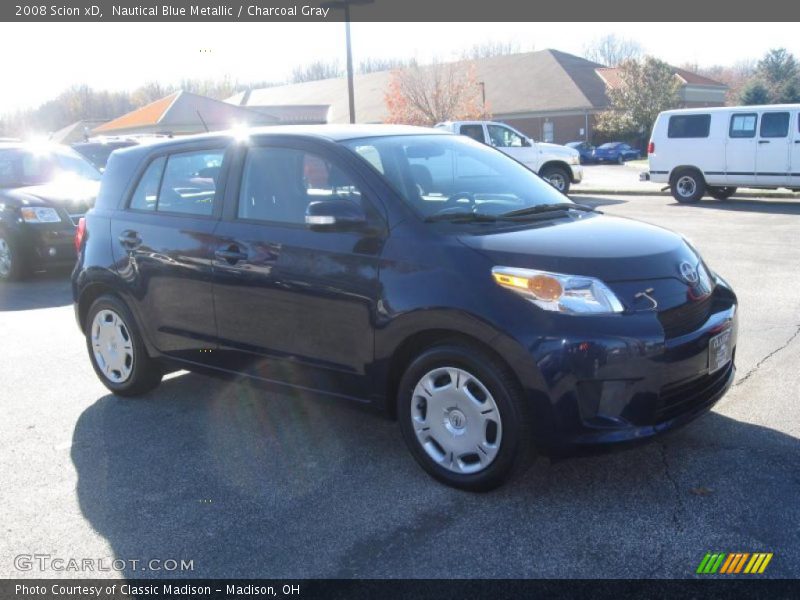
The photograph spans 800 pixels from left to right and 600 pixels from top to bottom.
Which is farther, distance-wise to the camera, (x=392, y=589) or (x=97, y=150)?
(x=97, y=150)

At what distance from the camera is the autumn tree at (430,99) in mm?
40062

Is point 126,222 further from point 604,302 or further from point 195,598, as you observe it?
point 604,302

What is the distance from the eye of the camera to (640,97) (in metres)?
47.3

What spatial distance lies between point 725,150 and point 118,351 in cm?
1507

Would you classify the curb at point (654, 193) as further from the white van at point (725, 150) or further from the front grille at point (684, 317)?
the front grille at point (684, 317)

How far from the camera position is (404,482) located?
4.00m

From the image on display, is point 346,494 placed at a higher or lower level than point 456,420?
lower

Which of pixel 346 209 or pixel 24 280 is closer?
pixel 346 209

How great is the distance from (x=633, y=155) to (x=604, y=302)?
44.5m

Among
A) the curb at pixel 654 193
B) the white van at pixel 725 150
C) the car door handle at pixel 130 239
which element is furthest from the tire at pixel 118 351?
the curb at pixel 654 193

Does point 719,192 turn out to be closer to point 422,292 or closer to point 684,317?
point 684,317

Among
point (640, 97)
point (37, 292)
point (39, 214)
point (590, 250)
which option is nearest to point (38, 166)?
point (39, 214)

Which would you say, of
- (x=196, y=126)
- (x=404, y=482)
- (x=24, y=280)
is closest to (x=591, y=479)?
(x=404, y=482)

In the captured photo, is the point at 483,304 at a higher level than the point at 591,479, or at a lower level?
higher
